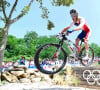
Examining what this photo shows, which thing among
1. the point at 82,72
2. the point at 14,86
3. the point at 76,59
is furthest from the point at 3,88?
the point at 76,59

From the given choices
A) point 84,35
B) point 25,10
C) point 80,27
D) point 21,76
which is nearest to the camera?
point 80,27

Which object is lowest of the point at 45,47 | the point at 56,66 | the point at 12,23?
the point at 56,66

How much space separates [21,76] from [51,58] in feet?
44.8

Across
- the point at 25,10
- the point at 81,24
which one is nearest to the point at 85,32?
the point at 81,24

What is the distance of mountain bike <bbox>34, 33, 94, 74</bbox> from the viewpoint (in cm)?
465

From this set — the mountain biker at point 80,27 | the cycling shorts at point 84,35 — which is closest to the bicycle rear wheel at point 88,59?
the mountain biker at point 80,27

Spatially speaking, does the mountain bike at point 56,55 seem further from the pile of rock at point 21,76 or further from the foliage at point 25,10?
the pile of rock at point 21,76

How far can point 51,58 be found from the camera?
17.1 ft

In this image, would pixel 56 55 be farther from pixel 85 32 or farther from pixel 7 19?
pixel 7 19

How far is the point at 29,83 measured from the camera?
706 inches

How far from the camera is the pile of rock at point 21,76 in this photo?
1812 centimetres

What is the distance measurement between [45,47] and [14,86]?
12.5 meters

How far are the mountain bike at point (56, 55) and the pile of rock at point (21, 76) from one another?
13093 millimetres

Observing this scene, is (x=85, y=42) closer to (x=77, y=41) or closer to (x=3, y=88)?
(x=77, y=41)
